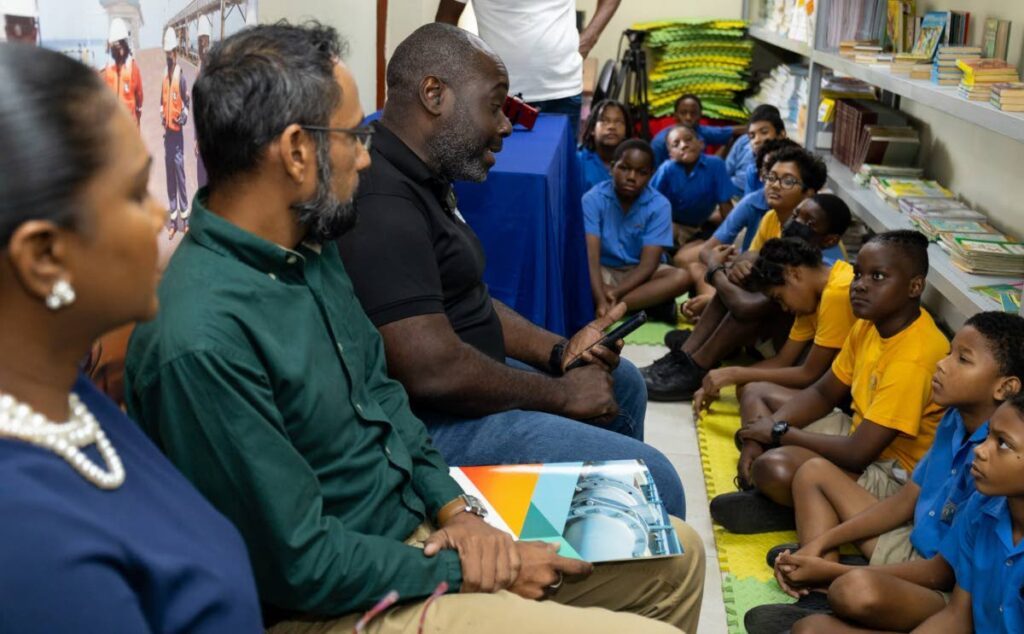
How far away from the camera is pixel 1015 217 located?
3400 millimetres

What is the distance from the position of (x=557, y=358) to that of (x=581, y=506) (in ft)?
2.47

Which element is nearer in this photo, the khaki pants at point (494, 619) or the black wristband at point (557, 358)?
the khaki pants at point (494, 619)

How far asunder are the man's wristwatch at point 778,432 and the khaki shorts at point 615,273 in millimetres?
1644

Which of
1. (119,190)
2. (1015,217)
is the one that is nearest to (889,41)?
(1015,217)

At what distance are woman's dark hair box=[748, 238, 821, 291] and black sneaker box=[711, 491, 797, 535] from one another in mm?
861

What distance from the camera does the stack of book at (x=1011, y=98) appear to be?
8.51 ft

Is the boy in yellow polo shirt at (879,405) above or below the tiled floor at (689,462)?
above

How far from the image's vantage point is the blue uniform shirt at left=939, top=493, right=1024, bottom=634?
5.57 ft

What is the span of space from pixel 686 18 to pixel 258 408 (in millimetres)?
6530

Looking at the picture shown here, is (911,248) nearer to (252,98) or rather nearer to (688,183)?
(252,98)

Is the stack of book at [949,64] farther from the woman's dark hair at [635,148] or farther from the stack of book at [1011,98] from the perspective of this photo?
the woman's dark hair at [635,148]

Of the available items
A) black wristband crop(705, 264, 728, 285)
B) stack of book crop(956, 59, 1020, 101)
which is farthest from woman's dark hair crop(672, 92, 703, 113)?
stack of book crop(956, 59, 1020, 101)

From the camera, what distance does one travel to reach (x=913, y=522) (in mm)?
2279

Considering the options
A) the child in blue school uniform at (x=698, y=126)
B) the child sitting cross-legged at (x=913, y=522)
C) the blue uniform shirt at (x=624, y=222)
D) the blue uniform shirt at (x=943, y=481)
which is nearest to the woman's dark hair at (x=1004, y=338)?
the child sitting cross-legged at (x=913, y=522)
